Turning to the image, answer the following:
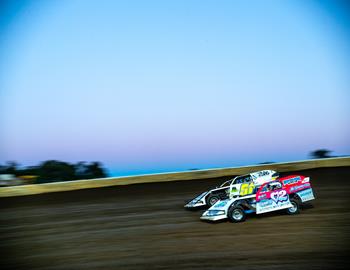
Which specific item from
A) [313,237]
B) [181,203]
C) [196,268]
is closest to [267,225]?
[313,237]

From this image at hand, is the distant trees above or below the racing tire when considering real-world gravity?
above

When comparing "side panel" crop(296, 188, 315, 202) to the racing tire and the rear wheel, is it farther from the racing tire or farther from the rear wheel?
the rear wheel

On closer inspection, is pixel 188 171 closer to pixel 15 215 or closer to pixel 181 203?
pixel 181 203

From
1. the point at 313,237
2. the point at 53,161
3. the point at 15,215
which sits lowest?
the point at 313,237

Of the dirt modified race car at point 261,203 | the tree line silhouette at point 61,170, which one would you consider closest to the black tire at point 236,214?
the dirt modified race car at point 261,203

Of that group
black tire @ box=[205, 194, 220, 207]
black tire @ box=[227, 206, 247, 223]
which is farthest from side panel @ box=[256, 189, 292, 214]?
black tire @ box=[205, 194, 220, 207]

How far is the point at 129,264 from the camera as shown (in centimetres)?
838

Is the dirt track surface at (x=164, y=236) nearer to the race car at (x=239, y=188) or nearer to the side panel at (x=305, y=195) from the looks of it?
the side panel at (x=305, y=195)

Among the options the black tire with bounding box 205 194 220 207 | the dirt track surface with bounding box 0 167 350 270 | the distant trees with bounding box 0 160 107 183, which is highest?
the distant trees with bounding box 0 160 107 183

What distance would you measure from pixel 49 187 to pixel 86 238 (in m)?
9.10

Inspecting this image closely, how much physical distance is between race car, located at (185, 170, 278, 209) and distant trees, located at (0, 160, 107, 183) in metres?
15.6

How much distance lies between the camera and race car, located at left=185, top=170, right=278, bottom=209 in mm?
12438

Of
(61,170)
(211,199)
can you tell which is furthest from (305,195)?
(61,170)

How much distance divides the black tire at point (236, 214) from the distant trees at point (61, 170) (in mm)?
18086
